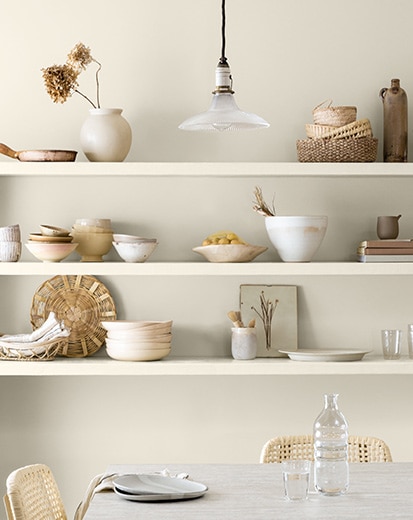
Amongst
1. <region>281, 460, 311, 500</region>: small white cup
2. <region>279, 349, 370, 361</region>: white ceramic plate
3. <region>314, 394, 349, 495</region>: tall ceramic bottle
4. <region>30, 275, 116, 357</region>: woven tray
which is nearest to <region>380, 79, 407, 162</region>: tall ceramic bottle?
<region>279, 349, 370, 361</region>: white ceramic plate

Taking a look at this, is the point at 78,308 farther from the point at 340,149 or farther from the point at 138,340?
the point at 340,149

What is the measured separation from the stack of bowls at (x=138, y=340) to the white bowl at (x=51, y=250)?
0.31 m

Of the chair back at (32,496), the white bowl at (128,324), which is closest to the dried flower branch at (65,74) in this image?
the white bowl at (128,324)

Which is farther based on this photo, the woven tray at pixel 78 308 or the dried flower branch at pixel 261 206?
the woven tray at pixel 78 308

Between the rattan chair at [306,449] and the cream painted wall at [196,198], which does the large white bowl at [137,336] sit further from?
the rattan chair at [306,449]

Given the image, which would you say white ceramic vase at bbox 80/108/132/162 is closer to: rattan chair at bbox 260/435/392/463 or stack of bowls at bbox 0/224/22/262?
stack of bowls at bbox 0/224/22/262

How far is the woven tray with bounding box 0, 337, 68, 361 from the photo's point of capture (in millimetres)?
3408

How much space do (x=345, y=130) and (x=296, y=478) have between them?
1.55 meters

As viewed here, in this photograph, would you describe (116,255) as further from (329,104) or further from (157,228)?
(329,104)

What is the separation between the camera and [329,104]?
141 inches

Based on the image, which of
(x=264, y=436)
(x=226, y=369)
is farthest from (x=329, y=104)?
(x=264, y=436)

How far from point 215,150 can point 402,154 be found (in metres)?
0.72

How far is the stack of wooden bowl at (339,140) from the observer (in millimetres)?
3412

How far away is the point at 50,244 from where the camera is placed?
11.2ft
